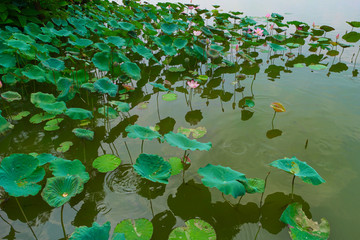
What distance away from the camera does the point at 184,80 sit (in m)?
3.17

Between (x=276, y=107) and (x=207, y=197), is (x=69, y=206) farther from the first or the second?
(x=276, y=107)

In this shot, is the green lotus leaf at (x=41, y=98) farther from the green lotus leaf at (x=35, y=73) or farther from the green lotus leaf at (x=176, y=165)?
the green lotus leaf at (x=176, y=165)

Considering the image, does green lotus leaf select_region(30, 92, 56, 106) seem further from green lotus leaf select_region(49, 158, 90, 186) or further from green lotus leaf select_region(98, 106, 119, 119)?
green lotus leaf select_region(49, 158, 90, 186)

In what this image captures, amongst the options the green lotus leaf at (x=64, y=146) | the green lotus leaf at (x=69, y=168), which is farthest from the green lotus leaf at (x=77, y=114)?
the green lotus leaf at (x=69, y=168)

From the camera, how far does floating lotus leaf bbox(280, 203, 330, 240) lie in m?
1.18

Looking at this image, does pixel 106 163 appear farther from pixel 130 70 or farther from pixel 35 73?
pixel 35 73

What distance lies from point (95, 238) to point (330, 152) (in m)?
1.77

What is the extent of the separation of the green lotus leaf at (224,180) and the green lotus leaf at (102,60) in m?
1.71

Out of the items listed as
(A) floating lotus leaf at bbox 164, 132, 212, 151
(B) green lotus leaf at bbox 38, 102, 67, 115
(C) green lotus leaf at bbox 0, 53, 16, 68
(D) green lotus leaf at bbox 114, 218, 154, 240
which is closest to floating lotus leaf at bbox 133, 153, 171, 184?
(A) floating lotus leaf at bbox 164, 132, 212, 151

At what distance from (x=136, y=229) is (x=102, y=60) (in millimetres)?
1870

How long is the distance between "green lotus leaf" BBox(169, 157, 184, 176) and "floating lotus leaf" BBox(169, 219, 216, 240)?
375 mm

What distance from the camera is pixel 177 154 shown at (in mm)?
1784

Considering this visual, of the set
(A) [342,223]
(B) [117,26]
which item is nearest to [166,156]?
(A) [342,223]

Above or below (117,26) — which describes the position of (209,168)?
below
